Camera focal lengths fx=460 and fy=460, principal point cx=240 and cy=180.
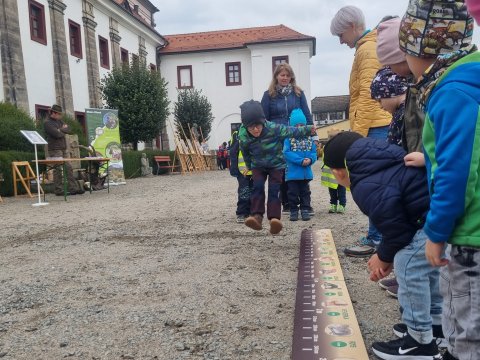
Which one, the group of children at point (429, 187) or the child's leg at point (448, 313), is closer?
the group of children at point (429, 187)

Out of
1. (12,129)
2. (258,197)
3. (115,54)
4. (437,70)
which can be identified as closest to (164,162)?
(115,54)

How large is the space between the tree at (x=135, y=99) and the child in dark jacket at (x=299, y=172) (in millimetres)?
17293

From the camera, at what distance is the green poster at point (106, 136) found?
13977 mm

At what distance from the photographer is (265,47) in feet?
108

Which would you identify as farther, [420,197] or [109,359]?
[109,359]

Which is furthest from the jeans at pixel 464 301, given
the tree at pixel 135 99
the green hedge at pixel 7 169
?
the tree at pixel 135 99

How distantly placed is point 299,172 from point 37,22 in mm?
16474

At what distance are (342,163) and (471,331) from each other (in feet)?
3.00

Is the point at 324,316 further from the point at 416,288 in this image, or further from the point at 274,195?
the point at 274,195

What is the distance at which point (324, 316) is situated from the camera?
96.3 inches

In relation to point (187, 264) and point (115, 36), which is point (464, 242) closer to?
point (187, 264)

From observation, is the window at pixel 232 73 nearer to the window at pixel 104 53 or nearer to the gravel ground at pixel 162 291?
the window at pixel 104 53

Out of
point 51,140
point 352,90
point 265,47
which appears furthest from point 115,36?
point 352,90

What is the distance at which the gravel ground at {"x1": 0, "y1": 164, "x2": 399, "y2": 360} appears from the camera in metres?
2.28
